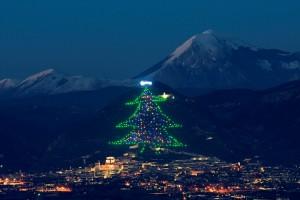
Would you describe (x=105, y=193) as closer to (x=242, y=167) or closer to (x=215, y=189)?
(x=215, y=189)

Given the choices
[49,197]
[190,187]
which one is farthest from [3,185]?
[190,187]

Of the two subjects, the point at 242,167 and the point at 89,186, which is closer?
the point at 89,186

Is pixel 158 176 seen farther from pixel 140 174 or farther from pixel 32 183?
pixel 32 183

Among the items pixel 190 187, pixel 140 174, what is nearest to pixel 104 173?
pixel 140 174

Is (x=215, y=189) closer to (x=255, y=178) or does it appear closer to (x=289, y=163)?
(x=255, y=178)

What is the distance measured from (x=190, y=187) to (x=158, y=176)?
11.0 meters

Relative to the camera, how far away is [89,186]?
18025cm

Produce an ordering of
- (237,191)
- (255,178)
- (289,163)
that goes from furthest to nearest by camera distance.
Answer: (289,163) < (255,178) < (237,191)

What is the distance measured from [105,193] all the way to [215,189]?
47.7 feet

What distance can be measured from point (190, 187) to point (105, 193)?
1129cm

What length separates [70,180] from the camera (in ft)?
609

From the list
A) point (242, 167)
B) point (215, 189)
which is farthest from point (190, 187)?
point (242, 167)

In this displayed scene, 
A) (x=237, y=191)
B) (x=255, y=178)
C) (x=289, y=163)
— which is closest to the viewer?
(x=237, y=191)

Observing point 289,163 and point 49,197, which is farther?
point 289,163
